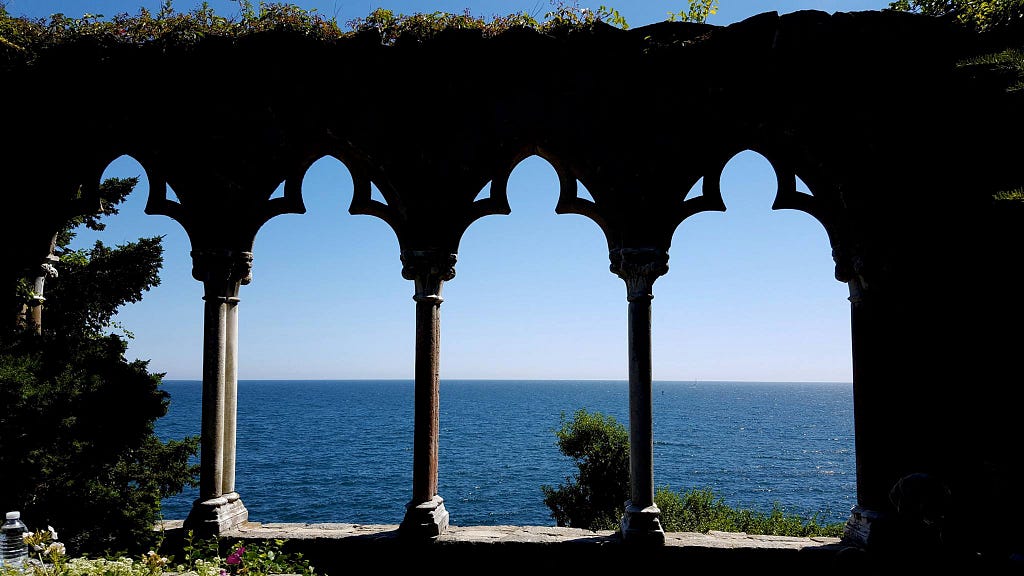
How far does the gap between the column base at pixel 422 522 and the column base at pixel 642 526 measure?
171cm

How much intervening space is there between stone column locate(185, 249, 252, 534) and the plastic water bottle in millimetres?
2320

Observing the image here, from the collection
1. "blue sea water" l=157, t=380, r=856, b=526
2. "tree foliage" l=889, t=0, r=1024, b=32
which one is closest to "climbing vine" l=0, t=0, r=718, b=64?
"tree foliage" l=889, t=0, r=1024, b=32

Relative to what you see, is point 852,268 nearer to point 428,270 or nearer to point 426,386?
point 428,270

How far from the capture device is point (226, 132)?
6.79 metres

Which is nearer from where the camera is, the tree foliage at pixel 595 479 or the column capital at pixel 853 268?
the column capital at pixel 853 268

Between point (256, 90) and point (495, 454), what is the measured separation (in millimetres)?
64842

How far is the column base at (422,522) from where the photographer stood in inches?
242

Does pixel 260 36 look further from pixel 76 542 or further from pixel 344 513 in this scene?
pixel 344 513

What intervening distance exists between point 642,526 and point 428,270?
3.10 metres

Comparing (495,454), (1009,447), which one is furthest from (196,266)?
(495,454)

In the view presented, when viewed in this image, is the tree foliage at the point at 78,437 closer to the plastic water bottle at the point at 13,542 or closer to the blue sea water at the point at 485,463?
the plastic water bottle at the point at 13,542

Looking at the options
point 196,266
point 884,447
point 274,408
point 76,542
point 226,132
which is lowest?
point 274,408

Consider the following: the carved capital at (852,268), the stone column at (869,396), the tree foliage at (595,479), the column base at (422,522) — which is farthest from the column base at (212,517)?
the tree foliage at (595,479)

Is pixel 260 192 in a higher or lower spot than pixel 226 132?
lower
